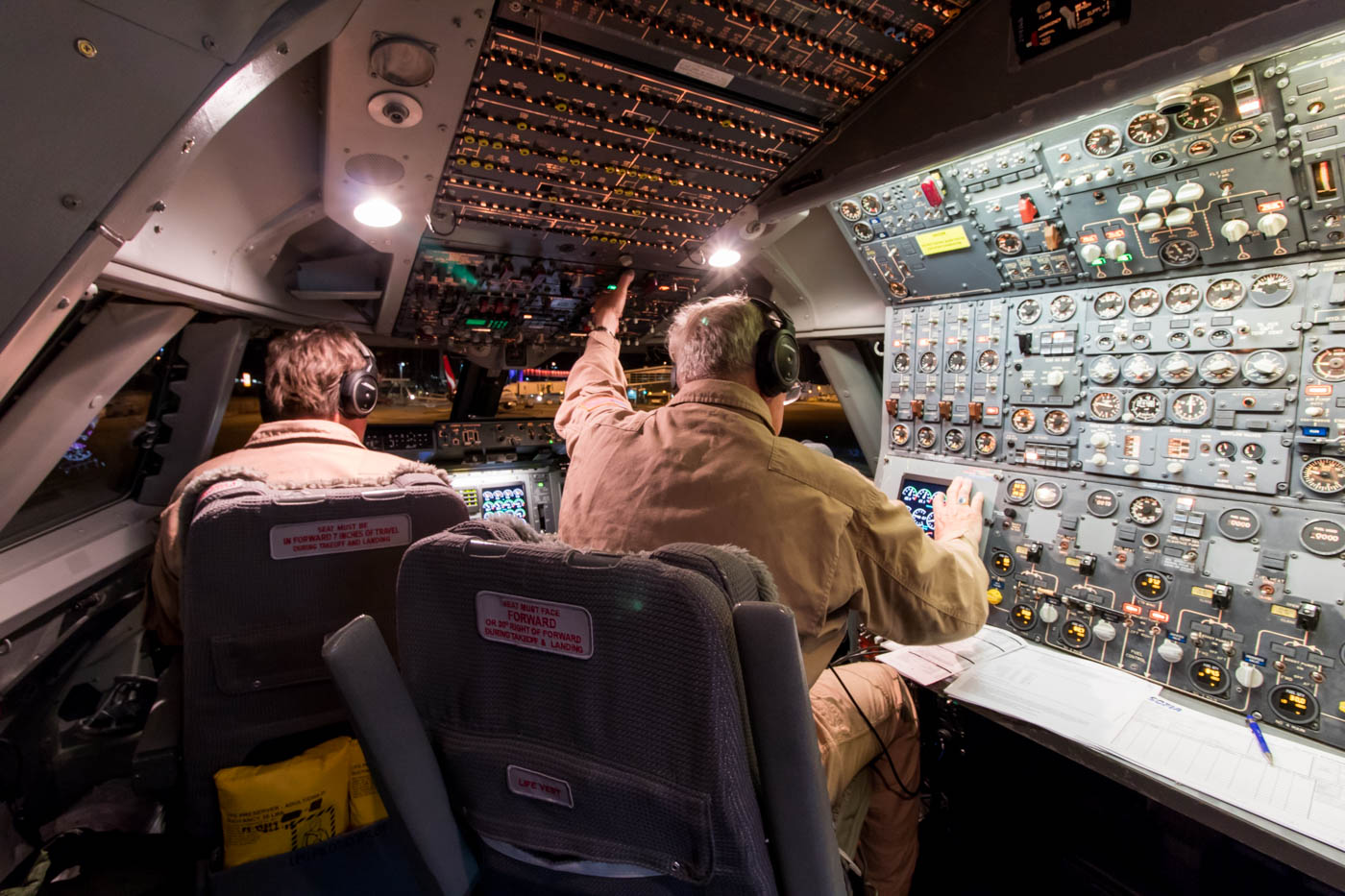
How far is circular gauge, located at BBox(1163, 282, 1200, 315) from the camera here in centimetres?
184

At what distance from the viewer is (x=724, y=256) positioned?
2277 millimetres

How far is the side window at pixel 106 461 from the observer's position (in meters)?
2.10

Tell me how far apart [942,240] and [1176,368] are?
0.89 m

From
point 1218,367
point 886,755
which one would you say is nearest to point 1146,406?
point 1218,367

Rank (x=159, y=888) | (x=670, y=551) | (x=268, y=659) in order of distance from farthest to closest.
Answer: (x=159, y=888), (x=268, y=659), (x=670, y=551)

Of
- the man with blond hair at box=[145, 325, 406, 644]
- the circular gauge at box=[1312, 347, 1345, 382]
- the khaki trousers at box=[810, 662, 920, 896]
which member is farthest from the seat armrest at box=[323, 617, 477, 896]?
the circular gauge at box=[1312, 347, 1345, 382]

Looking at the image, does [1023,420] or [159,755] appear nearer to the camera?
[159,755]

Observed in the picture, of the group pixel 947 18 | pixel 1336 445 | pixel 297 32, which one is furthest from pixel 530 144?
pixel 1336 445

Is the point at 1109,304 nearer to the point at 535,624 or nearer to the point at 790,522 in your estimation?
the point at 790,522

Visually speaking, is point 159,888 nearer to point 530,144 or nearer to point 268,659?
point 268,659

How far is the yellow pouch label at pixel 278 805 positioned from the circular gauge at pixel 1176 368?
8.40 ft

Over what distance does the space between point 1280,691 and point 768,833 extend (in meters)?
1.73

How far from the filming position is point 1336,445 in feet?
5.18

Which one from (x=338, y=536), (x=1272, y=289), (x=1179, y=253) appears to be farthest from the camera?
(x=1179, y=253)
